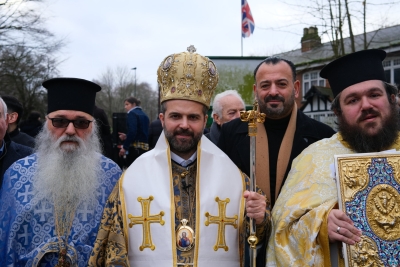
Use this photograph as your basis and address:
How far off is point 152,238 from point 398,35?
747 inches

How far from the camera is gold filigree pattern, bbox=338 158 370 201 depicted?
2.63 meters

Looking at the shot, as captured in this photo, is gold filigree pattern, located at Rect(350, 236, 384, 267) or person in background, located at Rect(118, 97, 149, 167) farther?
person in background, located at Rect(118, 97, 149, 167)

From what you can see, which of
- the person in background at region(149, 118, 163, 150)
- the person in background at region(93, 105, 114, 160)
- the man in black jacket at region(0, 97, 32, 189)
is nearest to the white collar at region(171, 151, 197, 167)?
the man in black jacket at region(0, 97, 32, 189)

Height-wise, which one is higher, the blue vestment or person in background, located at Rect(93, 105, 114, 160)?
person in background, located at Rect(93, 105, 114, 160)

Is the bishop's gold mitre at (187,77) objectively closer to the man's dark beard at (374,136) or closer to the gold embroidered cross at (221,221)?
the gold embroidered cross at (221,221)

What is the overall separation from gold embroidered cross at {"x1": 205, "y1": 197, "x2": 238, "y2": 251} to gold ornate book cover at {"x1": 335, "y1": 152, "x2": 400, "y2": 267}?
0.65 meters

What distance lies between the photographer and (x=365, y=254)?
8.34ft

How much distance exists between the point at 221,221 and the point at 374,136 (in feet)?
3.55

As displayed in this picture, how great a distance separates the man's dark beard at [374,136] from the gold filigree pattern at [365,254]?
616 millimetres

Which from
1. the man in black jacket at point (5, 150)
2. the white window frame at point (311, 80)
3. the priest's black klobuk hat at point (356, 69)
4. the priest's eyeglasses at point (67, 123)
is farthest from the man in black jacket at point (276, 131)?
the white window frame at point (311, 80)

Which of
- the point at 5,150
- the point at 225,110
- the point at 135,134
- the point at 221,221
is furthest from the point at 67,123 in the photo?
the point at 135,134

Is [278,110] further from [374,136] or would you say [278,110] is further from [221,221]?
[221,221]

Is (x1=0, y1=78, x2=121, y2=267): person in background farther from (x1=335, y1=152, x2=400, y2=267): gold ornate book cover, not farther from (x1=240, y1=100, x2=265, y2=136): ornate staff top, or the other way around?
(x1=335, y1=152, x2=400, y2=267): gold ornate book cover

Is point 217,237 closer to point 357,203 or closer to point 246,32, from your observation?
point 357,203
